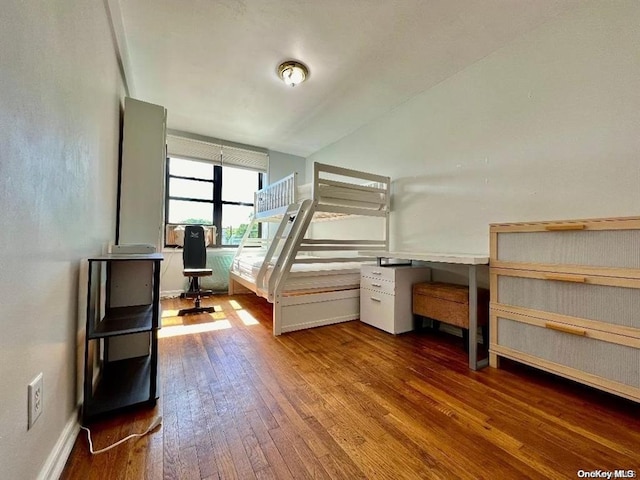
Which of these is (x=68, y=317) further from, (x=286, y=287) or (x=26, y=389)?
(x=286, y=287)

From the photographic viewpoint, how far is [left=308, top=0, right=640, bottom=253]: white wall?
1.66m

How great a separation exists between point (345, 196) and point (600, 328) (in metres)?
2.09

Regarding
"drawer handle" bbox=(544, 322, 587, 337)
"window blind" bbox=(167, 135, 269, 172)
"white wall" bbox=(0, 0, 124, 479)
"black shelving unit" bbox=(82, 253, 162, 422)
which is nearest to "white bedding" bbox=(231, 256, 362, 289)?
"black shelving unit" bbox=(82, 253, 162, 422)

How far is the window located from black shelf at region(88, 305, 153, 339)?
2525 millimetres

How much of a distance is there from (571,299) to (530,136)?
1272 millimetres

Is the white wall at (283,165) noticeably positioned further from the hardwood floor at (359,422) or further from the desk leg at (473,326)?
the desk leg at (473,326)

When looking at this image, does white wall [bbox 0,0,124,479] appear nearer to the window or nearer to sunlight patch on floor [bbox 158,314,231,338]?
sunlight patch on floor [bbox 158,314,231,338]

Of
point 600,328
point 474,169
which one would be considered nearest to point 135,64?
point 474,169

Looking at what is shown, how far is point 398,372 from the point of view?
1774mm

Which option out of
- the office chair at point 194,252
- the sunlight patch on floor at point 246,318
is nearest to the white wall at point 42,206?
the sunlight patch on floor at point 246,318

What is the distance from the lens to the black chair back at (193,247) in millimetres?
3445

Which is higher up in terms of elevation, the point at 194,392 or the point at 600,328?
the point at 600,328

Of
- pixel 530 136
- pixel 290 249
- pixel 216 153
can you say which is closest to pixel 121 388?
pixel 290 249

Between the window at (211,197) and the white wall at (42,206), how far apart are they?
2.91 meters
